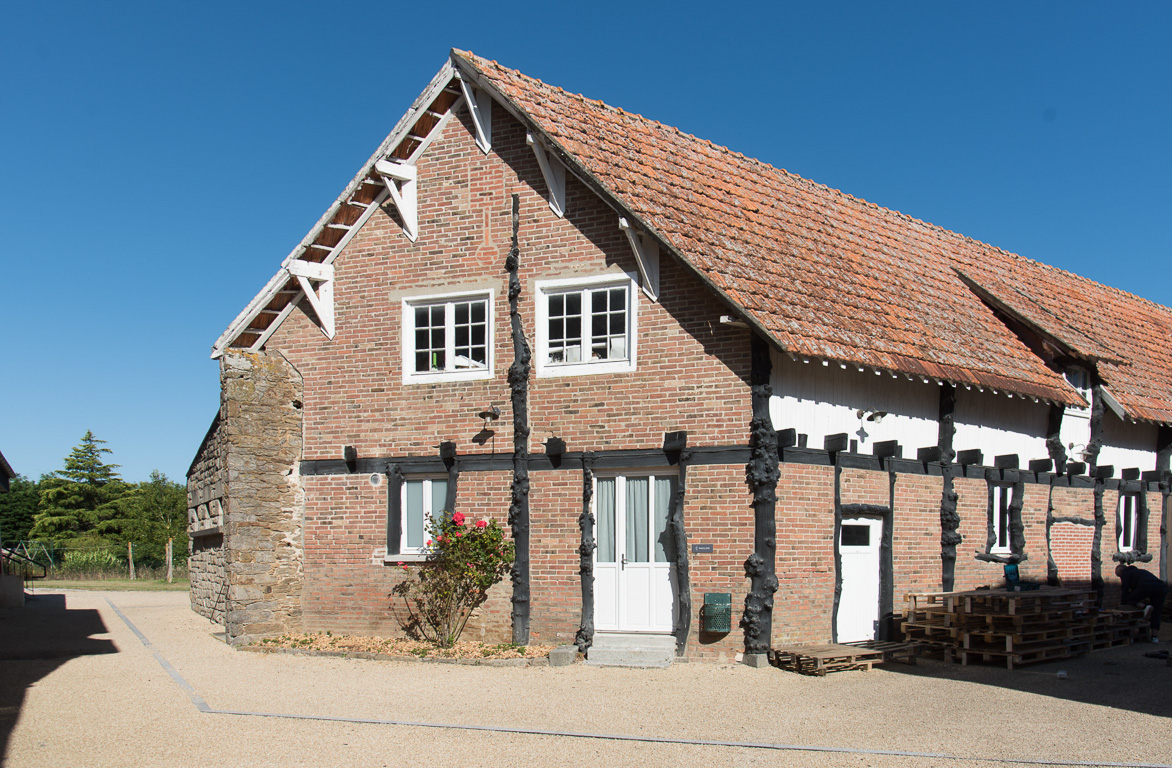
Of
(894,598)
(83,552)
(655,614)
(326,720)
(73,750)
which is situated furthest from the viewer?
(83,552)

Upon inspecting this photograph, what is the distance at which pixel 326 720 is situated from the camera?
9961 millimetres

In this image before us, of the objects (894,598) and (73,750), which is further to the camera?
(894,598)

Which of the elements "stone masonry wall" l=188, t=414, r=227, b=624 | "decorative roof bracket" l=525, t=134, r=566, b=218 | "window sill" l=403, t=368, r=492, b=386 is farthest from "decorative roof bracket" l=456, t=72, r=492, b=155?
"stone masonry wall" l=188, t=414, r=227, b=624

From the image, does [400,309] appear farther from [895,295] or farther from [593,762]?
[593,762]

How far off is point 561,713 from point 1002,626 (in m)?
6.27

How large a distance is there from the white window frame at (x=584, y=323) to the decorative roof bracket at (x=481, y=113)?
7.64 feet

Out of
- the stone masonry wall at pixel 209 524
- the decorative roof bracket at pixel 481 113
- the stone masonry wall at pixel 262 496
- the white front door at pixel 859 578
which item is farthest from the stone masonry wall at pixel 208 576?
the white front door at pixel 859 578

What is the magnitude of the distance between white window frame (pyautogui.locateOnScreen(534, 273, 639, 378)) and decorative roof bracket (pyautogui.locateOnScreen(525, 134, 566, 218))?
39.7 inches

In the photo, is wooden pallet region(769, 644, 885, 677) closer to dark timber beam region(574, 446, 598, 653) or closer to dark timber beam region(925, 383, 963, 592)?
dark timber beam region(574, 446, 598, 653)

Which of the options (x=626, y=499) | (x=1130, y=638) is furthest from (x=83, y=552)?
(x=1130, y=638)

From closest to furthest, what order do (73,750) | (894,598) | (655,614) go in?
1. (73,750)
2. (655,614)
3. (894,598)

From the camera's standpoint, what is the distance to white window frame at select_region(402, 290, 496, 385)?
14891 mm

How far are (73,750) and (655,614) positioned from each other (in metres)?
7.06

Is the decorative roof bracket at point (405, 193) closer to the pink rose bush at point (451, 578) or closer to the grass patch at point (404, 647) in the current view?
the pink rose bush at point (451, 578)
